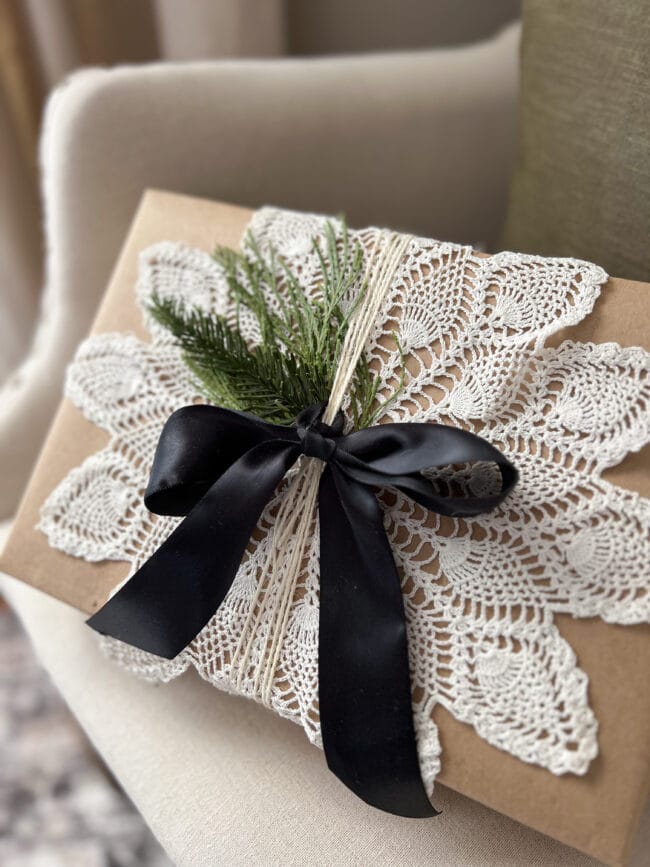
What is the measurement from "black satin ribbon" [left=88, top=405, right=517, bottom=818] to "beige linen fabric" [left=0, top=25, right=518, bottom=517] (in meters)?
0.32

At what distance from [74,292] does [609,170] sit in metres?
0.50

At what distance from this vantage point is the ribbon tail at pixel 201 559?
469 millimetres

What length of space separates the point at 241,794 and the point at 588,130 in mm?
538

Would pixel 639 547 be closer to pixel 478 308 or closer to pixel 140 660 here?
pixel 478 308

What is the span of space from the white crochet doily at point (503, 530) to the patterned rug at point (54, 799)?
0.35m

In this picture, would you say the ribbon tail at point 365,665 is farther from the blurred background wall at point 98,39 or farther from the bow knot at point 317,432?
the blurred background wall at point 98,39

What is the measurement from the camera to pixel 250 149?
2.30ft

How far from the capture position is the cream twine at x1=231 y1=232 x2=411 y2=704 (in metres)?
0.48

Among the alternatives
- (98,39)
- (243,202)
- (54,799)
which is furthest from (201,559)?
(98,39)

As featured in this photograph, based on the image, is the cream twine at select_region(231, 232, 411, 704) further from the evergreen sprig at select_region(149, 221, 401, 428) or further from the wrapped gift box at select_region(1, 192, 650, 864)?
the wrapped gift box at select_region(1, 192, 650, 864)

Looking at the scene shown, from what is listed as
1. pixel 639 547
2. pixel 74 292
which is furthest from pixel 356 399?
pixel 74 292

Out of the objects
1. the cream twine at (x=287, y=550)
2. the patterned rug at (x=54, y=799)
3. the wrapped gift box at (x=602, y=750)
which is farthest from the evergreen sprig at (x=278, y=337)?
the patterned rug at (x=54, y=799)

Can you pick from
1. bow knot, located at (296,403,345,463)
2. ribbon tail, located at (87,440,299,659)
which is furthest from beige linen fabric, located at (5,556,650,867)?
bow knot, located at (296,403,345,463)

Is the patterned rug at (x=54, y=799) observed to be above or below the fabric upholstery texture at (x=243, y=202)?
below
